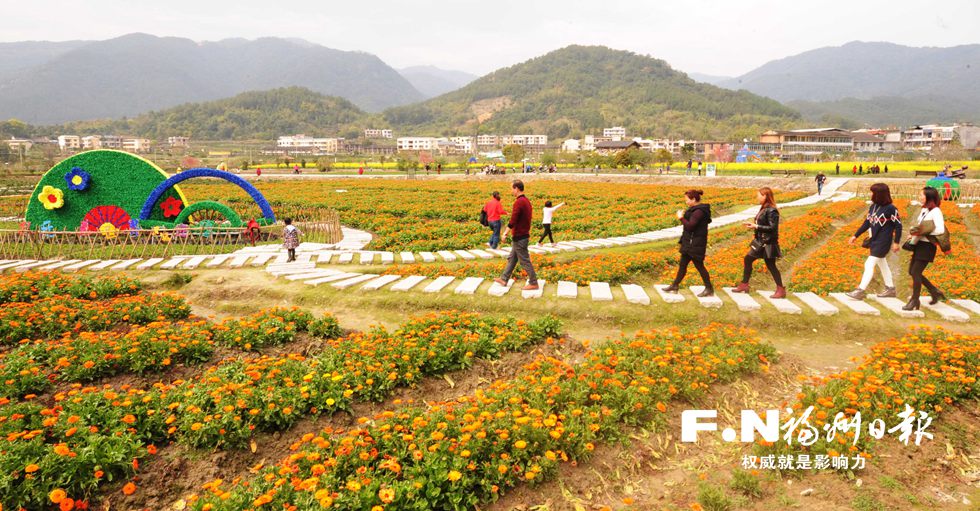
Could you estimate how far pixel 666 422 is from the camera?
215 inches

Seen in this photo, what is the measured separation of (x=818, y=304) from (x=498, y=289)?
18.9 feet

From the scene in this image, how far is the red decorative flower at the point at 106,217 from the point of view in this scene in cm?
1984

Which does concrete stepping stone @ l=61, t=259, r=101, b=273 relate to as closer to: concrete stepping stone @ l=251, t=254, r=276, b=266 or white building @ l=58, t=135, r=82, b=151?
concrete stepping stone @ l=251, t=254, r=276, b=266

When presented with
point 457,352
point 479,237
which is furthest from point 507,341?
point 479,237

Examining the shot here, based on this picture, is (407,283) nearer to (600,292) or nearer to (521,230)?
(521,230)

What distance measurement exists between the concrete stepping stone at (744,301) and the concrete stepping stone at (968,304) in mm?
3498

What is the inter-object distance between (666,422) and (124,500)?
5309 mm

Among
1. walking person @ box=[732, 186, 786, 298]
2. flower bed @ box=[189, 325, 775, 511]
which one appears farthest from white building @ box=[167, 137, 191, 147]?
flower bed @ box=[189, 325, 775, 511]

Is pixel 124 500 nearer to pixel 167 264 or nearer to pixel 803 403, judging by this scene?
pixel 803 403

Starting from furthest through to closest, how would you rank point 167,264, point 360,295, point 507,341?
point 167,264
point 360,295
point 507,341

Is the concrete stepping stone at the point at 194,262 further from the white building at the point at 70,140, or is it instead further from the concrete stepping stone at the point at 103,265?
the white building at the point at 70,140

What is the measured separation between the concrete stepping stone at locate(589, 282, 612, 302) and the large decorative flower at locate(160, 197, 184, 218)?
58.7 feet

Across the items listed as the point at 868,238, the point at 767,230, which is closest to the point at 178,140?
the point at 767,230

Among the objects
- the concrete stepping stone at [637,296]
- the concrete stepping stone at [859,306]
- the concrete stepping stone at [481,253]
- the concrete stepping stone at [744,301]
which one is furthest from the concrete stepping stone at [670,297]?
the concrete stepping stone at [481,253]
